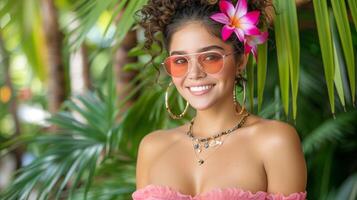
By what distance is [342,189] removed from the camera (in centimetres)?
212

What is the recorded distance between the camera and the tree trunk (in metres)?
3.15

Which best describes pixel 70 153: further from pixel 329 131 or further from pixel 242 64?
pixel 242 64

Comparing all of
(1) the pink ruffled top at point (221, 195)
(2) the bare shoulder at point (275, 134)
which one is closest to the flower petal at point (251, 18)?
(2) the bare shoulder at point (275, 134)

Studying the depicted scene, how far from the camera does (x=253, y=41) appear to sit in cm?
147

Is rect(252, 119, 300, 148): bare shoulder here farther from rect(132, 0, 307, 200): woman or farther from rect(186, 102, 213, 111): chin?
rect(186, 102, 213, 111): chin

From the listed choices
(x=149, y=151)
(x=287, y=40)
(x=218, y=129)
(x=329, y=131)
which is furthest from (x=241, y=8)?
(x=329, y=131)

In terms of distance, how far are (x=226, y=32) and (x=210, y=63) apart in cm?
7

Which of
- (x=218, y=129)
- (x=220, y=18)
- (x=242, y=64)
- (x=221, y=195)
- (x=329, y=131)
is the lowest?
(x=329, y=131)

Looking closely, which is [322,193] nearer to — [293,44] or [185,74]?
[293,44]

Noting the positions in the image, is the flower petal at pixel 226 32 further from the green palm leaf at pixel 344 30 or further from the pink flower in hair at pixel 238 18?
the green palm leaf at pixel 344 30

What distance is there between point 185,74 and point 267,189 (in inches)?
10.8

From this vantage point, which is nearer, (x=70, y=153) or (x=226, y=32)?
(x=226, y=32)

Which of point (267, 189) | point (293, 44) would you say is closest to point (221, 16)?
point (293, 44)

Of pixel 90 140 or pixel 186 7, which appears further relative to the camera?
pixel 90 140
